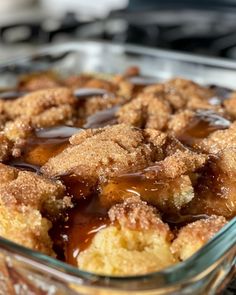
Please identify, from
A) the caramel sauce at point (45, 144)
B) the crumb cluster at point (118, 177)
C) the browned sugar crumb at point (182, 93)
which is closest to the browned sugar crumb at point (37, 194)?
the crumb cluster at point (118, 177)

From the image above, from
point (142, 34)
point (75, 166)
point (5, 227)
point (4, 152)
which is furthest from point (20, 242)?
point (142, 34)

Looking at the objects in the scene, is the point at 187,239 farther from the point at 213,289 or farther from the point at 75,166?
the point at 75,166

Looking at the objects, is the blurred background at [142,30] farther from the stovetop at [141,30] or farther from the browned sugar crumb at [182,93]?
the browned sugar crumb at [182,93]

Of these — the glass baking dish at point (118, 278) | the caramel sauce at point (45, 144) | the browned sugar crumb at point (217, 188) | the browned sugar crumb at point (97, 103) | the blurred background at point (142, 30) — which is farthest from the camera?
the blurred background at point (142, 30)

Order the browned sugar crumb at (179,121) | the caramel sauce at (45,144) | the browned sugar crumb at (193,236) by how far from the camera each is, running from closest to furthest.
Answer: the browned sugar crumb at (193,236), the caramel sauce at (45,144), the browned sugar crumb at (179,121)

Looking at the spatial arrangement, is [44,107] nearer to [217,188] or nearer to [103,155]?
[103,155]

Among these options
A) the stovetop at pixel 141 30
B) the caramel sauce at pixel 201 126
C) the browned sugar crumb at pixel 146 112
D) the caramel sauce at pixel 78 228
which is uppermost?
the caramel sauce at pixel 78 228

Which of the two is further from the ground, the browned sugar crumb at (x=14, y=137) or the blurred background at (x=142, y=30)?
the browned sugar crumb at (x=14, y=137)

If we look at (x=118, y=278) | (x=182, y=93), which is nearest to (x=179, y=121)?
(x=182, y=93)
